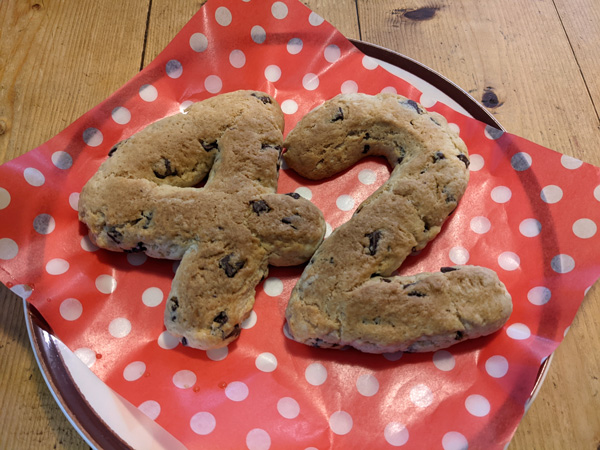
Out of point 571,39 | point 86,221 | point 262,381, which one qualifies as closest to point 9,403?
point 86,221

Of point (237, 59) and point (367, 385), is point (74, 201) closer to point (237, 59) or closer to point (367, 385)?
point (237, 59)

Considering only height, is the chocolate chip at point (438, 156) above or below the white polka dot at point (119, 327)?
above

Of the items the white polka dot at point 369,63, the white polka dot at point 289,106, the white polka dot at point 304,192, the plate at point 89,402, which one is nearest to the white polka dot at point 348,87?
the white polka dot at point 369,63

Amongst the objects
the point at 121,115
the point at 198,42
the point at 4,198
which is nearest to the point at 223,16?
the point at 198,42

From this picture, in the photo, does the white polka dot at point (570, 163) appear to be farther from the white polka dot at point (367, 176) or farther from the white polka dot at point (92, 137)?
the white polka dot at point (92, 137)

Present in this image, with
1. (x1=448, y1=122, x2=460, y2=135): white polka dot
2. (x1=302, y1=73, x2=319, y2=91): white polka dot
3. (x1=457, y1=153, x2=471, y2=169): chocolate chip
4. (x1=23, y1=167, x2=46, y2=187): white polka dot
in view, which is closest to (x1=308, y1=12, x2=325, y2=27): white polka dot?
(x1=302, y1=73, x2=319, y2=91): white polka dot

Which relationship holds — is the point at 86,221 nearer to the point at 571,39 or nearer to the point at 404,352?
the point at 404,352
